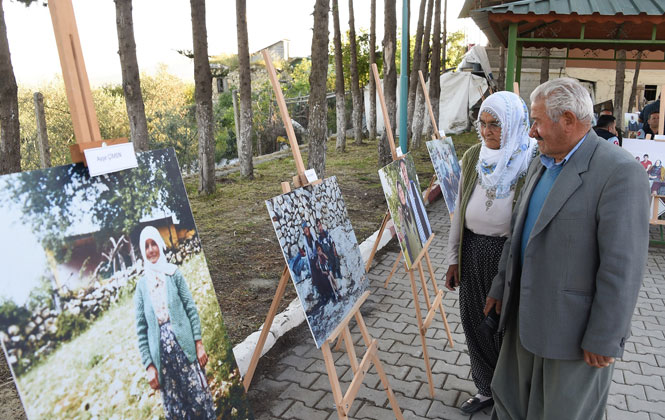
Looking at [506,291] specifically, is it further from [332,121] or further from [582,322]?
[332,121]

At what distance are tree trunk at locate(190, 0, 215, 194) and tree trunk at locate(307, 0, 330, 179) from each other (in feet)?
6.15

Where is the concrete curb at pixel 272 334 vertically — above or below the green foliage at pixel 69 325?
below

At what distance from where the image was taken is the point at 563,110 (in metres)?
1.87

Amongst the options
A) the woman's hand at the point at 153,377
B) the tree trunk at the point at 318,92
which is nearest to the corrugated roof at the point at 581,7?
the tree trunk at the point at 318,92

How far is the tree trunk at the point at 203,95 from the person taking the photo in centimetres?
799

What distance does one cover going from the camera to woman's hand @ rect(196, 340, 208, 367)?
1.90m

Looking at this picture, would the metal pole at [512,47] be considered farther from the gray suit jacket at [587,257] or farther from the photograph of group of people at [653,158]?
the gray suit jacket at [587,257]

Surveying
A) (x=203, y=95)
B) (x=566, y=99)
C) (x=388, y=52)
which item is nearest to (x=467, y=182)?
(x=566, y=99)

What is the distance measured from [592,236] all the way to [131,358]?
1.68 metres

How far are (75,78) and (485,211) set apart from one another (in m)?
2.01

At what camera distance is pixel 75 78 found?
→ 5.68 ft

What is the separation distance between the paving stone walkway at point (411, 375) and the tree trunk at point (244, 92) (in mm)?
6146

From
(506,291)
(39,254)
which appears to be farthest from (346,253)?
(39,254)

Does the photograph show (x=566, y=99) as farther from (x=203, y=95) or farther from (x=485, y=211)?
(x=203, y=95)
